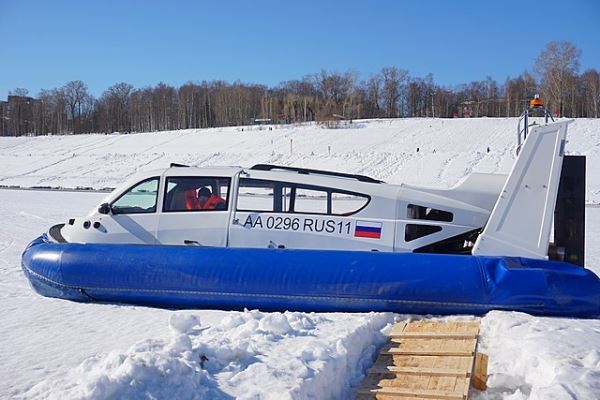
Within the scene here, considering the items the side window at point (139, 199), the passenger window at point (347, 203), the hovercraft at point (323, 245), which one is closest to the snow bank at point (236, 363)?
the hovercraft at point (323, 245)

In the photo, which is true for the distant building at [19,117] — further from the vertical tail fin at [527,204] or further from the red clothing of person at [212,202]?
the vertical tail fin at [527,204]

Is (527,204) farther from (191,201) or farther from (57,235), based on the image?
(57,235)

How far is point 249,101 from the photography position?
85.6 metres

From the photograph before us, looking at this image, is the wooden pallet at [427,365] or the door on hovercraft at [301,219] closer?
the wooden pallet at [427,365]

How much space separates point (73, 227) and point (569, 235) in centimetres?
581

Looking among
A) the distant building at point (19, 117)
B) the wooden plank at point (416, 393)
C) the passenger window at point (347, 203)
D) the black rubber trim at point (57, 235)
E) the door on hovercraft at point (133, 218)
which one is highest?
the distant building at point (19, 117)

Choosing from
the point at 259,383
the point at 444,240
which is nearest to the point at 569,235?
the point at 444,240

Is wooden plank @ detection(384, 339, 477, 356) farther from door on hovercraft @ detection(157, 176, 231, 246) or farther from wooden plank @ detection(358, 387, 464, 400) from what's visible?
door on hovercraft @ detection(157, 176, 231, 246)

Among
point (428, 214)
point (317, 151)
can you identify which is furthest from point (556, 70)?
point (428, 214)

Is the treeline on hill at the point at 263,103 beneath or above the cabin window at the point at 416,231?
above

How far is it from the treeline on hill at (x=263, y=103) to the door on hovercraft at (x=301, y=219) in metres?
52.0

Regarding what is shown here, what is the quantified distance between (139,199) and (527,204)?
4466 mm

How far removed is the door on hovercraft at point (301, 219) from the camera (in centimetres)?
656

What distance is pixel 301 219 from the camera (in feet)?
22.1
